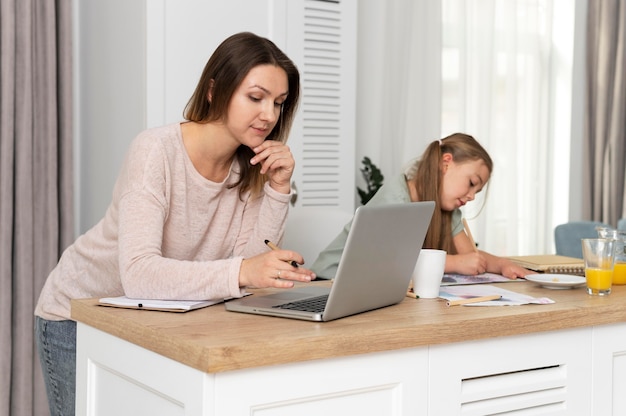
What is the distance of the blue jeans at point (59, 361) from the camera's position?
1778 mm

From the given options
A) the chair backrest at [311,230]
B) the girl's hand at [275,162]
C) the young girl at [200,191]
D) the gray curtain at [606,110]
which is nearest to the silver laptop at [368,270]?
the young girl at [200,191]

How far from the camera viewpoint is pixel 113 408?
1.41 m

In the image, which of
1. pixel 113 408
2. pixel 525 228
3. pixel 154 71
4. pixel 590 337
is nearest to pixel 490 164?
pixel 590 337

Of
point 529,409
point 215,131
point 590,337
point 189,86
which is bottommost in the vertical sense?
point 529,409

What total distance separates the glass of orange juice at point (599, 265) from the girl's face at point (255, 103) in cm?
78

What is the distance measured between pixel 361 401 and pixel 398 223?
1.10 ft

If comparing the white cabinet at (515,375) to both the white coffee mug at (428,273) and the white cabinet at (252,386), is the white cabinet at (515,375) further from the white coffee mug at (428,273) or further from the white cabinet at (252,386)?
the white coffee mug at (428,273)

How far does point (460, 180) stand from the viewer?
243 centimetres

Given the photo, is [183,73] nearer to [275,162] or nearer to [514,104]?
[275,162]

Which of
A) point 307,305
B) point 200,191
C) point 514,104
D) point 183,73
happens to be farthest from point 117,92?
point 514,104

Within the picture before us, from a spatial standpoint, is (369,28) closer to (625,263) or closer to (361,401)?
(625,263)

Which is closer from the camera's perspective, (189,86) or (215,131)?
(215,131)

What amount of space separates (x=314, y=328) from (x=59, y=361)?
2.63ft

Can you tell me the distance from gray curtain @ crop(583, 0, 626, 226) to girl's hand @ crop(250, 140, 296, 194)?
3.36 metres
